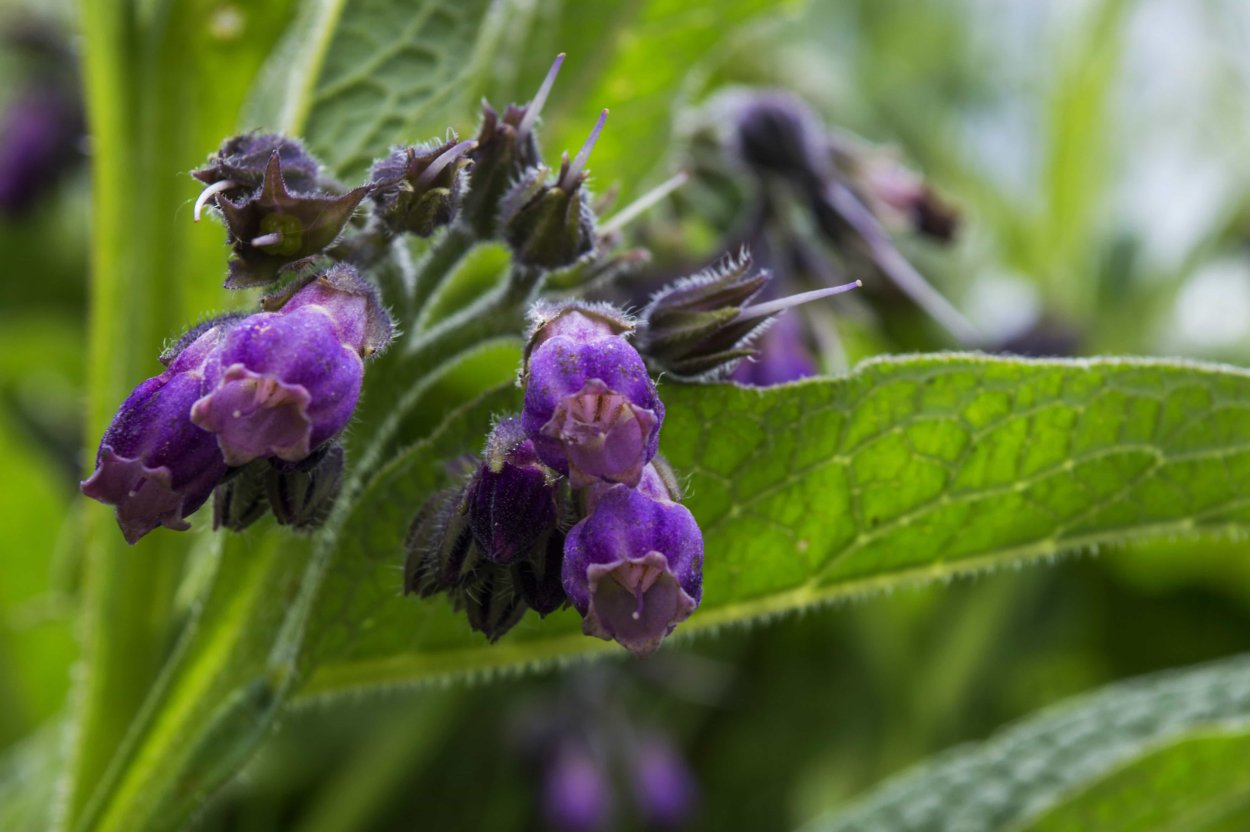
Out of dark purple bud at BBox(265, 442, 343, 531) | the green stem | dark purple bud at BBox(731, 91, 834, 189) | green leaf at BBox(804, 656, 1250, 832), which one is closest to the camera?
dark purple bud at BBox(265, 442, 343, 531)

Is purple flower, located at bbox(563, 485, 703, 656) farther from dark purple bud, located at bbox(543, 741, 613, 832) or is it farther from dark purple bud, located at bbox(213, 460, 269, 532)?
dark purple bud, located at bbox(543, 741, 613, 832)

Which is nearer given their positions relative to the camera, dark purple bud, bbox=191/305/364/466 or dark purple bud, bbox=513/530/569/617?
dark purple bud, bbox=191/305/364/466

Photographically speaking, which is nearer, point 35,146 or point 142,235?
point 142,235

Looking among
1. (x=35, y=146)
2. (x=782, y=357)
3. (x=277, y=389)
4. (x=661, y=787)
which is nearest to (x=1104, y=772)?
(x=782, y=357)

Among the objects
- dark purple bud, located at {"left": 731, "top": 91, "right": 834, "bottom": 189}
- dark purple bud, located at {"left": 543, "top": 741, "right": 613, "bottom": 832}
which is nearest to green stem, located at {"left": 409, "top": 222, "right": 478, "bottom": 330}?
dark purple bud, located at {"left": 731, "top": 91, "right": 834, "bottom": 189}

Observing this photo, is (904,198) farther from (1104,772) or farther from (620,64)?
(1104,772)

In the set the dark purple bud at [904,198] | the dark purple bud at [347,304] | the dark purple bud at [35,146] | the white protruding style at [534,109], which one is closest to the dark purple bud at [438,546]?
the dark purple bud at [347,304]
